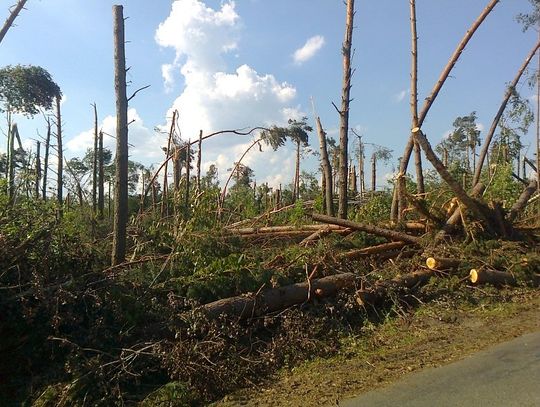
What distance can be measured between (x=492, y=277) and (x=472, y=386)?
178 inches

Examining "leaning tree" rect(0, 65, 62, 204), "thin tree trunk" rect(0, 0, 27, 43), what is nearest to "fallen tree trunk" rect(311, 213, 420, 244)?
"thin tree trunk" rect(0, 0, 27, 43)

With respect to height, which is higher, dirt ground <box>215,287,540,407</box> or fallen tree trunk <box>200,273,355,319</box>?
fallen tree trunk <box>200,273,355,319</box>

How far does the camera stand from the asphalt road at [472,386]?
4.52 meters

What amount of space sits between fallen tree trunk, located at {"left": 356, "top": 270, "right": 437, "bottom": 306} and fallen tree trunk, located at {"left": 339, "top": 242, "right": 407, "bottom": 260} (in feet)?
3.46

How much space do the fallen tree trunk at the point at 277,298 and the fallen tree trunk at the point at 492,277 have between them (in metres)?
2.30

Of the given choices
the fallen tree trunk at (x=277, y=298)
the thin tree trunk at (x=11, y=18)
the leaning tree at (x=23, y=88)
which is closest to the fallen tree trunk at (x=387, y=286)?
the fallen tree trunk at (x=277, y=298)

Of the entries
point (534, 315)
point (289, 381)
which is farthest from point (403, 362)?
point (534, 315)

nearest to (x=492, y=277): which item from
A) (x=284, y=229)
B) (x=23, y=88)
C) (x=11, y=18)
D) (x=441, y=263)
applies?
(x=441, y=263)

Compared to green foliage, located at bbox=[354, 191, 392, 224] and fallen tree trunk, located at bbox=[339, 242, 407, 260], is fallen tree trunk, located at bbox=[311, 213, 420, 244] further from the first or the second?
green foliage, located at bbox=[354, 191, 392, 224]

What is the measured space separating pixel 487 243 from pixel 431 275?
188cm

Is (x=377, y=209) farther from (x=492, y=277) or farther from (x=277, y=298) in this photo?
(x=277, y=298)

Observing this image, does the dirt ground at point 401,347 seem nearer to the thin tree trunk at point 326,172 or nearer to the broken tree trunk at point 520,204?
the broken tree trunk at point 520,204

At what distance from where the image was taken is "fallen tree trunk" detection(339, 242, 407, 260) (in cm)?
915

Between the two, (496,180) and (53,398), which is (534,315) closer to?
(53,398)
